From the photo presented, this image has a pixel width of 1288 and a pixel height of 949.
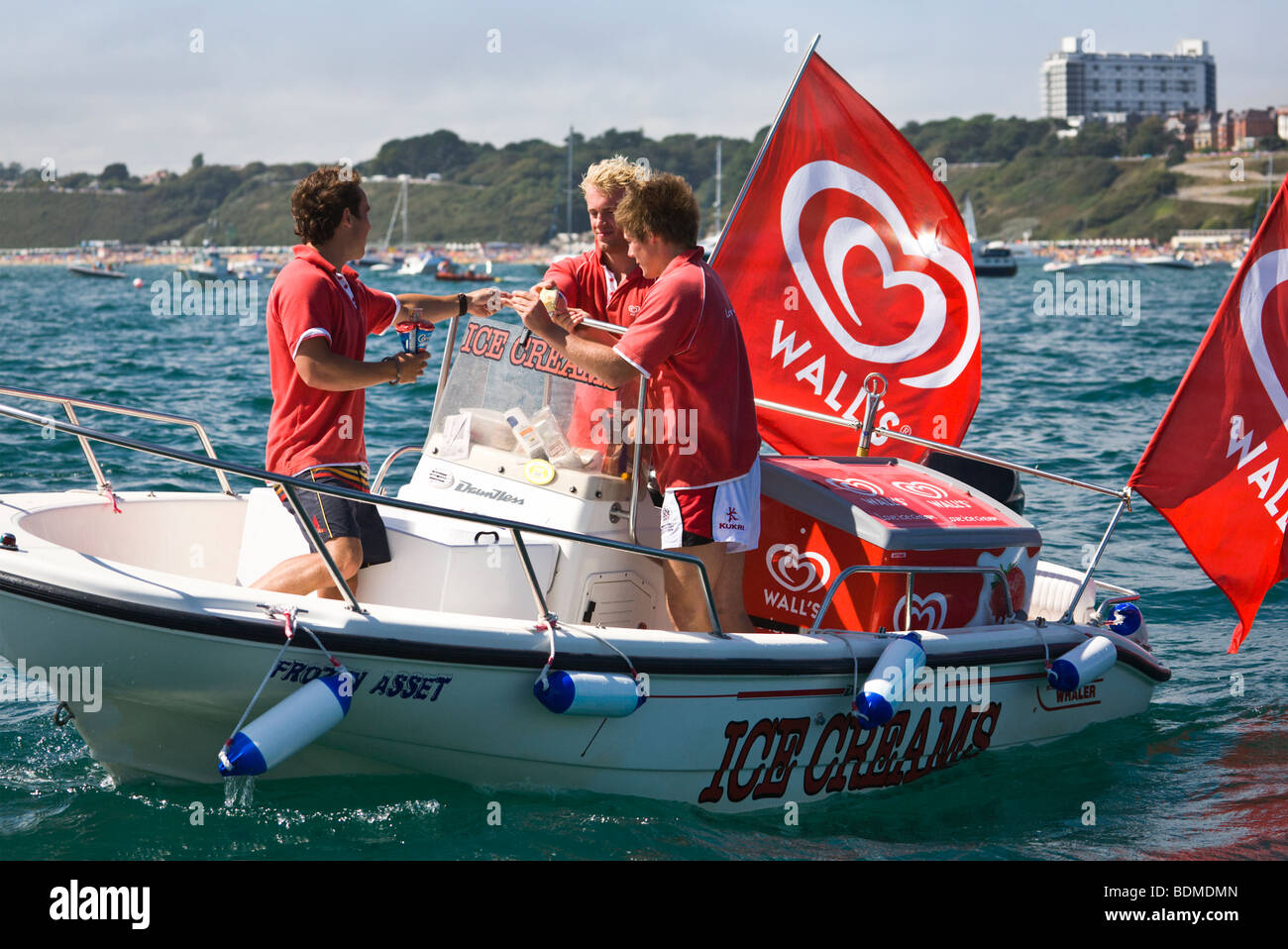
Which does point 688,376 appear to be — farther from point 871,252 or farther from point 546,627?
point 871,252

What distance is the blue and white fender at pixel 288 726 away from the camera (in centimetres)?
414

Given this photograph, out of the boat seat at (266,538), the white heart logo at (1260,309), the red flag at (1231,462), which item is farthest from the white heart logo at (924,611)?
the boat seat at (266,538)

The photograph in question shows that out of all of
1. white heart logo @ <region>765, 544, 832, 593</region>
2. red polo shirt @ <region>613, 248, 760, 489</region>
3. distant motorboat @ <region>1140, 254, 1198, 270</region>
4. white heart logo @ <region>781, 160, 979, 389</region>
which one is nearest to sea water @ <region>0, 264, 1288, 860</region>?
white heart logo @ <region>765, 544, 832, 593</region>

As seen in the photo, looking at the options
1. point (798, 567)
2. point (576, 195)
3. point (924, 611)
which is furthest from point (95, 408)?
point (576, 195)

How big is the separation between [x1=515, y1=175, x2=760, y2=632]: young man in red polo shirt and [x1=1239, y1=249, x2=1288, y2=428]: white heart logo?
2.81 metres

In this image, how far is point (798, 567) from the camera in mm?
5828

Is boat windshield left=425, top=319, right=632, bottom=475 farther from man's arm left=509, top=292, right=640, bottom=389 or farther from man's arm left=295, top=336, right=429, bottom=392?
man's arm left=295, top=336, right=429, bottom=392

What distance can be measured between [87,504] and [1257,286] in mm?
5496

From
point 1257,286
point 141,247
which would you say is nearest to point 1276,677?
point 1257,286

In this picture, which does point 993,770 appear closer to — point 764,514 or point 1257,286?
point 764,514

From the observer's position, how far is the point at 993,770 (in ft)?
19.7

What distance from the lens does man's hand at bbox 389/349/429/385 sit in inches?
196

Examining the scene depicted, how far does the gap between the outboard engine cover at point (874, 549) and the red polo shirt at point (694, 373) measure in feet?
2.19

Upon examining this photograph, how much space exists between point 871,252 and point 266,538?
12.4 ft
